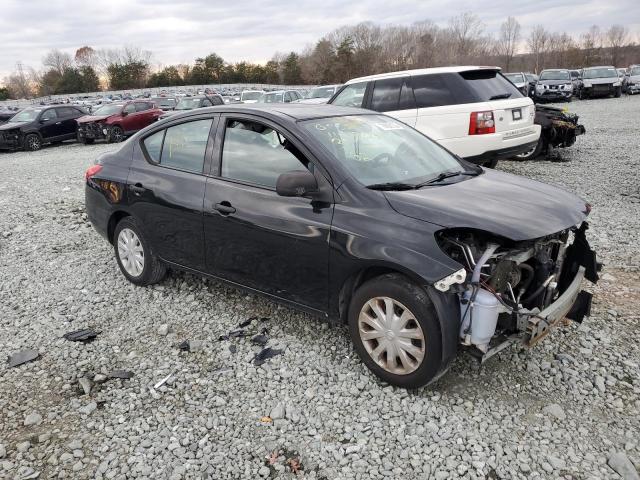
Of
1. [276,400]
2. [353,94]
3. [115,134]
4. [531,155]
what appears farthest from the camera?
[115,134]

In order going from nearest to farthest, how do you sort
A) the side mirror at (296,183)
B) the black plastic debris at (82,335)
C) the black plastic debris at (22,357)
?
the side mirror at (296,183)
the black plastic debris at (22,357)
the black plastic debris at (82,335)

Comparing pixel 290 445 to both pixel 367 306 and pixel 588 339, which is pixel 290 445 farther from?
pixel 588 339

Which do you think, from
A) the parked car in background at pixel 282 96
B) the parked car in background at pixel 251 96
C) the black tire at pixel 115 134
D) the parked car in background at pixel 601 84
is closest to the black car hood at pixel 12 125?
the black tire at pixel 115 134

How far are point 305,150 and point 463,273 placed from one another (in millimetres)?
1394

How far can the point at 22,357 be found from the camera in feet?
12.8

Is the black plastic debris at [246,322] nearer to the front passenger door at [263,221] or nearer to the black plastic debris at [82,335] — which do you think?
the front passenger door at [263,221]

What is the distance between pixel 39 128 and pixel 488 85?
674 inches

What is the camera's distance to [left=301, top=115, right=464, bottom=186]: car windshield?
360 cm

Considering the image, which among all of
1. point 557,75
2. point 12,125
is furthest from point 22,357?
A: point 557,75

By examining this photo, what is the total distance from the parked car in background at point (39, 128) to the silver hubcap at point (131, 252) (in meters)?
16.6

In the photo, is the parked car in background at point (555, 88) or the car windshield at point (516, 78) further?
the car windshield at point (516, 78)

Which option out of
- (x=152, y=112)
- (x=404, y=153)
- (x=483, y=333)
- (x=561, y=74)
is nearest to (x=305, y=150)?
(x=404, y=153)

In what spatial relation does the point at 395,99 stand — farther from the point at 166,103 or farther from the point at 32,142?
the point at 166,103

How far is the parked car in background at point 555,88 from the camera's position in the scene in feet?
88.2
